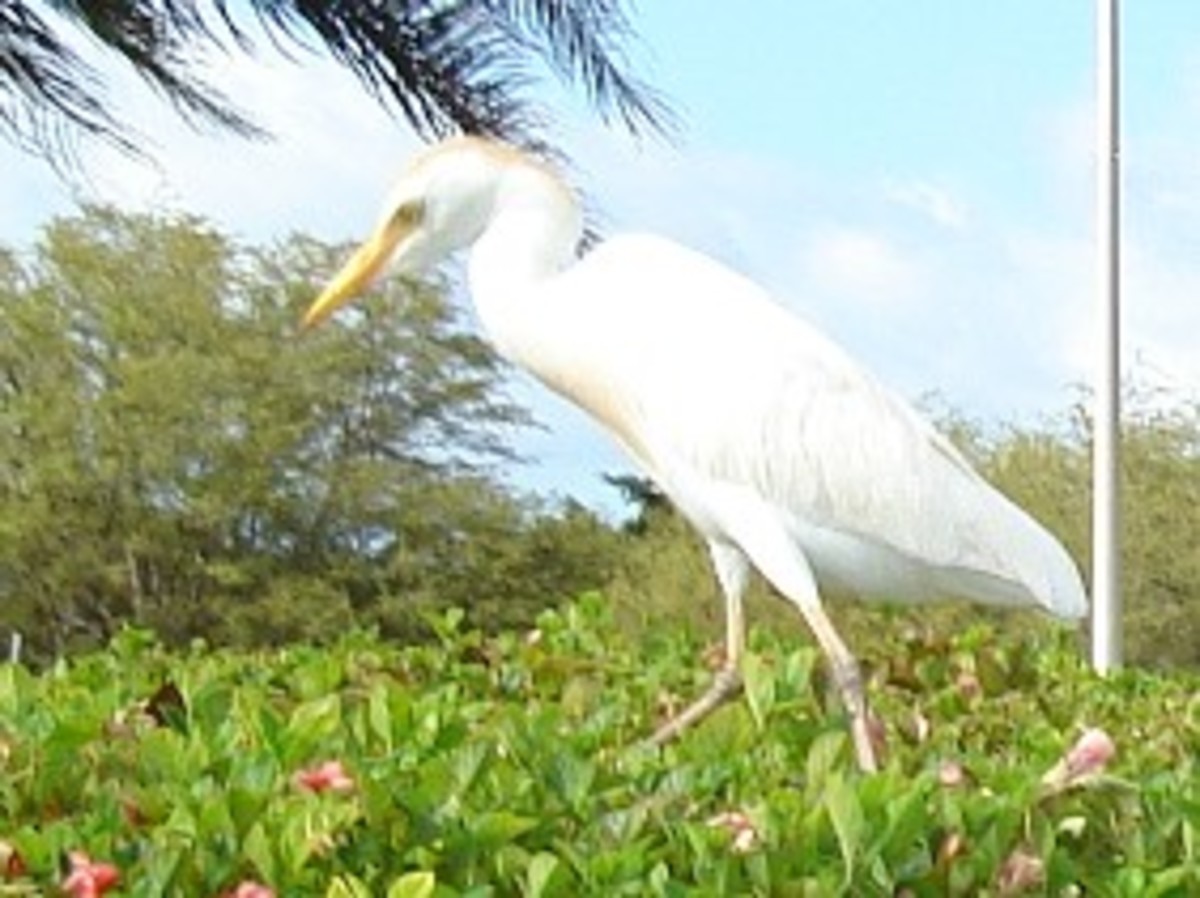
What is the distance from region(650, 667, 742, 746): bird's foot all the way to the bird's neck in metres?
0.80

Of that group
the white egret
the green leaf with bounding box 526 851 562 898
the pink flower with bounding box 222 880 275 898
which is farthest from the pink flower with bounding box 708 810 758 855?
the white egret

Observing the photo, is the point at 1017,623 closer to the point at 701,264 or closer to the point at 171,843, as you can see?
the point at 701,264

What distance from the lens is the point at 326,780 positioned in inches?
121

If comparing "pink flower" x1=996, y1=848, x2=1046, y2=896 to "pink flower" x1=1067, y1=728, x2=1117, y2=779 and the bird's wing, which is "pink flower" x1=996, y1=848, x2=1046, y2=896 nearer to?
"pink flower" x1=1067, y1=728, x2=1117, y2=779

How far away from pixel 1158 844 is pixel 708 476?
1.97 m

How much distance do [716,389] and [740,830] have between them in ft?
7.20

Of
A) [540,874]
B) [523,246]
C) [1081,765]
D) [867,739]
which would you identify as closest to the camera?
[540,874]

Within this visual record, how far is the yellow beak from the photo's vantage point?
17.4 ft

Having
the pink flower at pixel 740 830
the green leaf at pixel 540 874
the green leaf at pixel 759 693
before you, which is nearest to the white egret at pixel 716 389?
the green leaf at pixel 759 693

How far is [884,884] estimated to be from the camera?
300cm

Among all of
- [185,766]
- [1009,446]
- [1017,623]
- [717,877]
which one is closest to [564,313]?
[185,766]

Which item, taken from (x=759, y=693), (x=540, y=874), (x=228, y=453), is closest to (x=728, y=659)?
(x=759, y=693)

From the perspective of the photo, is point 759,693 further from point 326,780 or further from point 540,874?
point 540,874

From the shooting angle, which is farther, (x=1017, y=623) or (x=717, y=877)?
(x=1017, y=623)
